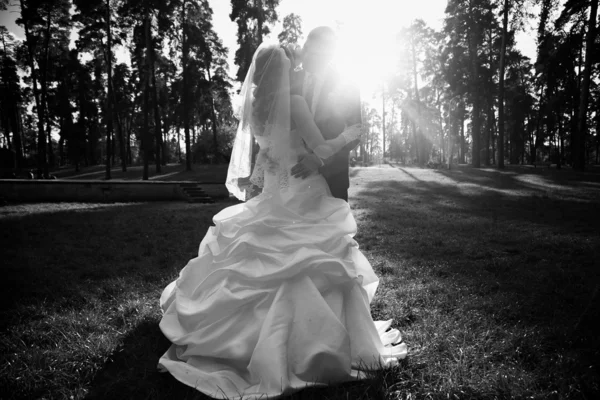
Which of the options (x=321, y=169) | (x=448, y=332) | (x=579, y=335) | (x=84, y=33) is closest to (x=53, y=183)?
(x=84, y=33)

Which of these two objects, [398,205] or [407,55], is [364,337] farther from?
[407,55]

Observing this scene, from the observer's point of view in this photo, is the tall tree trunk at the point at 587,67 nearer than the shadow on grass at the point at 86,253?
No

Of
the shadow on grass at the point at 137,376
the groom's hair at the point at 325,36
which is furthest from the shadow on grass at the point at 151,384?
the groom's hair at the point at 325,36

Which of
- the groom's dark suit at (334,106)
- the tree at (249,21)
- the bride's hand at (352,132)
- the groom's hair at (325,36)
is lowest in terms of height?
the bride's hand at (352,132)

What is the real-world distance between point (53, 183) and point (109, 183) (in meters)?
2.34

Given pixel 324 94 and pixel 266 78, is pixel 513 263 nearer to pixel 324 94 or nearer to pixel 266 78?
pixel 324 94

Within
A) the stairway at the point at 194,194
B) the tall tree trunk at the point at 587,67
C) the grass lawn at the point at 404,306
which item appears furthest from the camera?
the tall tree trunk at the point at 587,67

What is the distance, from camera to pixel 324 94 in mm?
2719

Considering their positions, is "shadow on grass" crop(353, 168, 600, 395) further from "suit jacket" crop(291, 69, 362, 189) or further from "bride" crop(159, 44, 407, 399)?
"suit jacket" crop(291, 69, 362, 189)

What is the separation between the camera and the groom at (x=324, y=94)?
8.63ft

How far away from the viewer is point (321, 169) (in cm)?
291

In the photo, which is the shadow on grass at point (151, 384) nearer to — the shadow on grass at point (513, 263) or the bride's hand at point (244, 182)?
the shadow on grass at point (513, 263)

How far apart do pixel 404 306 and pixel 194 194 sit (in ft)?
41.7

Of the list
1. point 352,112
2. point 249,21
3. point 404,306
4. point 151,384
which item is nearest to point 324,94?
point 352,112
